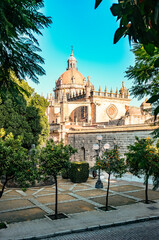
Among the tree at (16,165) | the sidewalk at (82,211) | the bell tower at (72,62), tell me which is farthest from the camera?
the bell tower at (72,62)

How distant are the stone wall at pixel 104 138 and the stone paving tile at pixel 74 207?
9171 mm

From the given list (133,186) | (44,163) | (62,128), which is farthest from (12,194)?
(62,128)

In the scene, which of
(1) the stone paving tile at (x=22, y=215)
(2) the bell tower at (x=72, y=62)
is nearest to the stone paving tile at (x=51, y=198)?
(1) the stone paving tile at (x=22, y=215)

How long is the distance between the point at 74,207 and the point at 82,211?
2.55ft

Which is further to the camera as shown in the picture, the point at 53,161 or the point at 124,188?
the point at 124,188

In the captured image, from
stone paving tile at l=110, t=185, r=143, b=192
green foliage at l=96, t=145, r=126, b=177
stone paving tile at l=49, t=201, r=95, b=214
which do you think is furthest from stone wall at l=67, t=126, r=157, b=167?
stone paving tile at l=49, t=201, r=95, b=214

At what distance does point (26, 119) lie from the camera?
789 inches

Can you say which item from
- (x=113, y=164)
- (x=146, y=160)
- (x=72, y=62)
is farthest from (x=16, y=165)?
(x=72, y=62)

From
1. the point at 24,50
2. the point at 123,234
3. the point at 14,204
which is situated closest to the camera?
the point at 24,50

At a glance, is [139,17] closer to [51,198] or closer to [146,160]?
[146,160]

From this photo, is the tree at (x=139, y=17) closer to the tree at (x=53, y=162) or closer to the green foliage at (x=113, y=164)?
the tree at (x=53, y=162)

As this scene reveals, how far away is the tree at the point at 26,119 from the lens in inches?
728

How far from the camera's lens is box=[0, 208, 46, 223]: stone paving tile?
951cm

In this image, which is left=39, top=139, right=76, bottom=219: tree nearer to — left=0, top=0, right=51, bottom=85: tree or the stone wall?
left=0, top=0, right=51, bottom=85: tree
